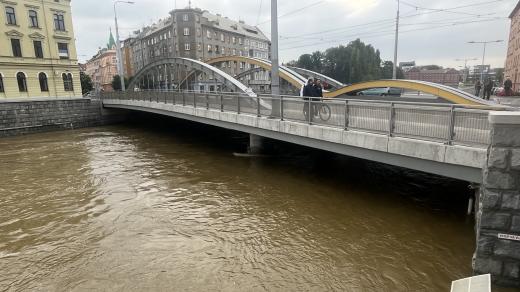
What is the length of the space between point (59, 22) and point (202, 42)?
33.4m

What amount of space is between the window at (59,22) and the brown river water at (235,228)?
25.4m

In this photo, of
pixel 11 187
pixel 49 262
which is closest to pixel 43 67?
pixel 11 187

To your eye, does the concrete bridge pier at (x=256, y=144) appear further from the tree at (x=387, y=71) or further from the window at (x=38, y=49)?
the tree at (x=387, y=71)

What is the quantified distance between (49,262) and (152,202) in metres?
3.50

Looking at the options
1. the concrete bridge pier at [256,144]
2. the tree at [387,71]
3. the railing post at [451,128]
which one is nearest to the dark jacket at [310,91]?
the concrete bridge pier at [256,144]

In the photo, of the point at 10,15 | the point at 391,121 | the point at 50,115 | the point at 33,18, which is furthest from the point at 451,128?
the point at 33,18

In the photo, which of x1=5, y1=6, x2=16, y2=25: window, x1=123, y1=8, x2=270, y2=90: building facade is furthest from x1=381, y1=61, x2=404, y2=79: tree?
x1=5, y1=6, x2=16, y2=25: window

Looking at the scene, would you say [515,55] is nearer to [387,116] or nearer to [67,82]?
[387,116]

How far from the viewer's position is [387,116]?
A: 750cm

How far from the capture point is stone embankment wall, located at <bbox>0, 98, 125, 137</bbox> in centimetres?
2723

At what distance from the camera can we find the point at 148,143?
2134 cm

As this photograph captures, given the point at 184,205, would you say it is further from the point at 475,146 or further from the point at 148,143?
the point at 148,143

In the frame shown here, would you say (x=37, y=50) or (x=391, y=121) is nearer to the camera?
(x=391, y=121)

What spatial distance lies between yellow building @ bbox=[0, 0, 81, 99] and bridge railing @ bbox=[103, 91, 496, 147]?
1101 inches
